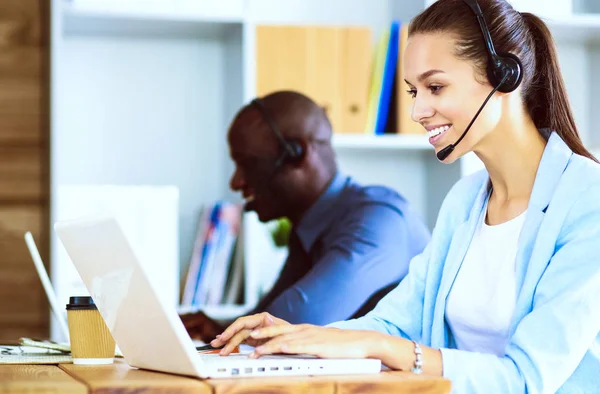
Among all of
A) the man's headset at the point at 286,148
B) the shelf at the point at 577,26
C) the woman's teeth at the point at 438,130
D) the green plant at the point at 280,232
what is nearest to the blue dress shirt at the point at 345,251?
the man's headset at the point at 286,148

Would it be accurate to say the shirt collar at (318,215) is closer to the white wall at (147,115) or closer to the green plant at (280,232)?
the green plant at (280,232)

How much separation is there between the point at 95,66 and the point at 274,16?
63 centimetres

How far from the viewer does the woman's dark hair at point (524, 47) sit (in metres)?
1.52

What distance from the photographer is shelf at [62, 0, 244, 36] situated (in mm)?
2900

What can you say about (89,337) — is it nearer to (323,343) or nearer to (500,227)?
(323,343)

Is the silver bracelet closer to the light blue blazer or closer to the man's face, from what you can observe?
the light blue blazer

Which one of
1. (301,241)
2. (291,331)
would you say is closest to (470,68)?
(291,331)

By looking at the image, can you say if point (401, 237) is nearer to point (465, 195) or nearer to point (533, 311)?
point (465, 195)

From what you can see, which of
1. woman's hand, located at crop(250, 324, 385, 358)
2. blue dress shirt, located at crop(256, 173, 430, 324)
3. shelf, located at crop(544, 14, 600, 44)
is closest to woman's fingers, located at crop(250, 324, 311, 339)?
woman's hand, located at crop(250, 324, 385, 358)

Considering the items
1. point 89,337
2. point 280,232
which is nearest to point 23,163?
point 280,232

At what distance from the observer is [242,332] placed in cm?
134

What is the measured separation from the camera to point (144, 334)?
1.12 meters

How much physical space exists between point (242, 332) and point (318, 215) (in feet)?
3.68

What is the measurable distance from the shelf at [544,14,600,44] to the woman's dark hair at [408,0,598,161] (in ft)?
4.75
